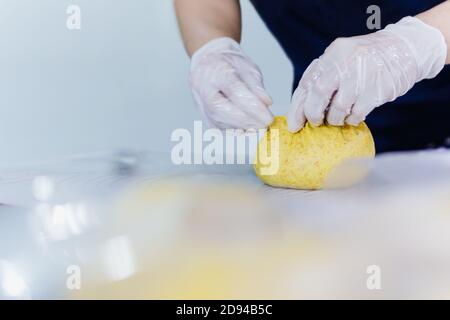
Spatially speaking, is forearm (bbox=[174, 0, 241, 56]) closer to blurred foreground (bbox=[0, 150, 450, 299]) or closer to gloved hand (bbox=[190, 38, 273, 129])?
gloved hand (bbox=[190, 38, 273, 129])

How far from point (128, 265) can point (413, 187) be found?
0.63 m

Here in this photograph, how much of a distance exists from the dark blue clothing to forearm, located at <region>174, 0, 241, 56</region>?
107 millimetres

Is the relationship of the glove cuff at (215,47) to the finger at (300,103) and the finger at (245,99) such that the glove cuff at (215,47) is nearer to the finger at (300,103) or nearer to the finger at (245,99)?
the finger at (245,99)

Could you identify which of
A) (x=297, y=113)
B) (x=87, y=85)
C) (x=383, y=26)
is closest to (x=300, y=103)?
(x=297, y=113)

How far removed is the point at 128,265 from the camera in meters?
0.98

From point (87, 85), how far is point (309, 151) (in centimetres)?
69

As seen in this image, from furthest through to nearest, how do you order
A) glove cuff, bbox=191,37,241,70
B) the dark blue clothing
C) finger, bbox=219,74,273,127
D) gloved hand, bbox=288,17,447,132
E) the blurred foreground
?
the dark blue clothing < glove cuff, bbox=191,37,241,70 < finger, bbox=219,74,273,127 < gloved hand, bbox=288,17,447,132 < the blurred foreground

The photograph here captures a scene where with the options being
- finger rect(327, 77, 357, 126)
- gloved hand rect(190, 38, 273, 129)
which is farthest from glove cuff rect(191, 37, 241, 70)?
finger rect(327, 77, 357, 126)

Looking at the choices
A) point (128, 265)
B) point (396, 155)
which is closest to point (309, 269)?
point (128, 265)

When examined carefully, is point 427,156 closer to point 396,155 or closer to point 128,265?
point 396,155

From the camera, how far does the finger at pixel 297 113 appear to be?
1.23 meters

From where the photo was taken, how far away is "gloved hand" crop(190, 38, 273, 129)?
1.33 m

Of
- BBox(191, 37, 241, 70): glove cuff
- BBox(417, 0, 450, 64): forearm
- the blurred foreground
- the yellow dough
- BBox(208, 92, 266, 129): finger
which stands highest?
BBox(417, 0, 450, 64): forearm

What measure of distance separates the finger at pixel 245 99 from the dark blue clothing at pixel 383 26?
42 centimetres
